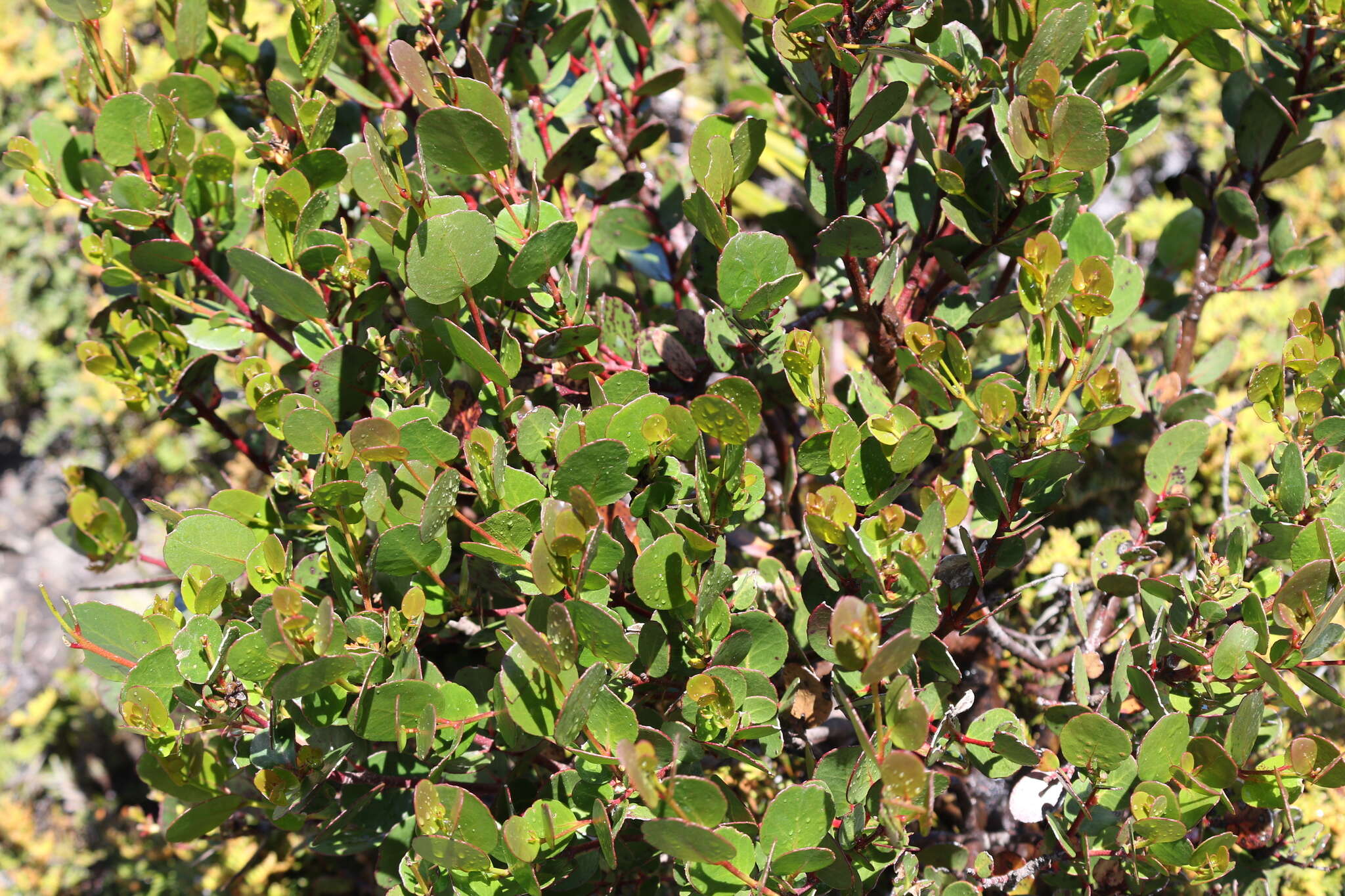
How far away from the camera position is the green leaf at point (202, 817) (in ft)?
3.91

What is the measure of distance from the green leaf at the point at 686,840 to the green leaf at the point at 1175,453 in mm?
800

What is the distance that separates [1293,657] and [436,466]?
3.14 feet

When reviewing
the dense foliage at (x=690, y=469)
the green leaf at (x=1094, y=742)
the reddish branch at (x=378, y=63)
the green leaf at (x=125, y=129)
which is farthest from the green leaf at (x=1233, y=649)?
the green leaf at (x=125, y=129)

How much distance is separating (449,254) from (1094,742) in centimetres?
89

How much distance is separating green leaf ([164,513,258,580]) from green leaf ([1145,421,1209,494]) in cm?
117

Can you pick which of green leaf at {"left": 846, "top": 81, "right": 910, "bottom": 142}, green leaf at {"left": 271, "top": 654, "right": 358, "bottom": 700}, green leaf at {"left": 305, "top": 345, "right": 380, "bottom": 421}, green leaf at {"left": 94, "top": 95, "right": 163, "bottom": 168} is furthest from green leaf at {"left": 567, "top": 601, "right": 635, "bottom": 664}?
green leaf at {"left": 94, "top": 95, "right": 163, "bottom": 168}

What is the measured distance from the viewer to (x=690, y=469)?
124 cm

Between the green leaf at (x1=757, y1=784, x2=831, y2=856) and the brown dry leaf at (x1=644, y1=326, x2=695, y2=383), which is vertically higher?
the brown dry leaf at (x1=644, y1=326, x2=695, y2=383)

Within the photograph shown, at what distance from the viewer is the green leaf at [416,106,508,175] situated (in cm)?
103

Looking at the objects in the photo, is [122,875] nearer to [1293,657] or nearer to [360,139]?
[360,139]

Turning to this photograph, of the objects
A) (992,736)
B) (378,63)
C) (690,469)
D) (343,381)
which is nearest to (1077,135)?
(690,469)

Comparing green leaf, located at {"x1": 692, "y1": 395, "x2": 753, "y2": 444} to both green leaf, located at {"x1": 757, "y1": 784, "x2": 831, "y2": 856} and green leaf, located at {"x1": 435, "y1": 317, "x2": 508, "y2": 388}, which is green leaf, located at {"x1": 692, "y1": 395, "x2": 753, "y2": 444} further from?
green leaf, located at {"x1": 757, "y1": 784, "x2": 831, "y2": 856}

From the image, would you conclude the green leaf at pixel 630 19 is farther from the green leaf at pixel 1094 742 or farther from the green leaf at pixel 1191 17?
the green leaf at pixel 1094 742

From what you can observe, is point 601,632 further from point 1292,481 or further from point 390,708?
point 1292,481
